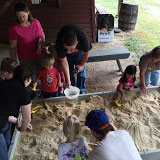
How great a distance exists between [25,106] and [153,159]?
1662mm

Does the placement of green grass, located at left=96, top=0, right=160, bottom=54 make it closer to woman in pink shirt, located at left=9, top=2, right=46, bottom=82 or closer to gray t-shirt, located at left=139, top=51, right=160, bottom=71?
gray t-shirt, located at left=139, top=51, right=160, bottom=71

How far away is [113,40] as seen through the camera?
21.1 feet

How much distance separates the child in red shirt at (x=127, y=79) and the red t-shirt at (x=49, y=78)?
3.50ft

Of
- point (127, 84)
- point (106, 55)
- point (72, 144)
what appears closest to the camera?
point (72, 144)

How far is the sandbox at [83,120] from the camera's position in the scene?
2.42 metres

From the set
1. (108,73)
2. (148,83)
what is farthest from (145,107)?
(108,73)

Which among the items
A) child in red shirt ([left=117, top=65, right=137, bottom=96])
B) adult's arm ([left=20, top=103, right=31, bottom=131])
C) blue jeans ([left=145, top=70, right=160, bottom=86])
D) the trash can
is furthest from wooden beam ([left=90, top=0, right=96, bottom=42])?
adult's arm ([left=20, top=103, right=31, bottom=131])

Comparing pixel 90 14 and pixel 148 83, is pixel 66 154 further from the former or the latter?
pixel 90 14

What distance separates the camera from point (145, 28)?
7.27 meters

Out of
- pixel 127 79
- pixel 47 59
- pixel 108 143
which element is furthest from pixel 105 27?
pixel 108 143

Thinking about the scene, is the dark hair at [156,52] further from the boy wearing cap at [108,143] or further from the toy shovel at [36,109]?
the toy shovel at [36,109]

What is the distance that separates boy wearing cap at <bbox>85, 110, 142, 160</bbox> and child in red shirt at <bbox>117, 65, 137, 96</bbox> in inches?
57.3

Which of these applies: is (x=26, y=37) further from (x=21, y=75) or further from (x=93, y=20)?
(x=93, y=20)

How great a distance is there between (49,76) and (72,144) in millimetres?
1346
